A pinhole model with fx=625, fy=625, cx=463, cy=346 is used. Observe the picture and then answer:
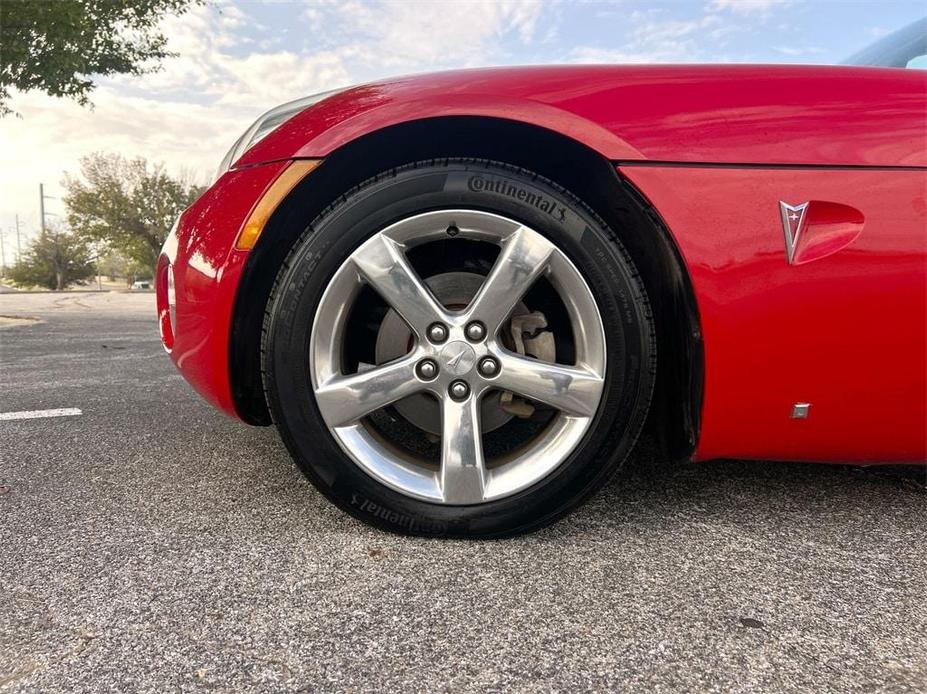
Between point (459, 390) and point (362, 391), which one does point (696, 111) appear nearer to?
point (459, 390)

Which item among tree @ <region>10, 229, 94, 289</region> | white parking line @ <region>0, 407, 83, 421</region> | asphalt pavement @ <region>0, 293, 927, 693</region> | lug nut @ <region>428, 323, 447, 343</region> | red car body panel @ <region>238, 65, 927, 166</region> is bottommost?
tree @ <region>10, 229, 94, 289</region>

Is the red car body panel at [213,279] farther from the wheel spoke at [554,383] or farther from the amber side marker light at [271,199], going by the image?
the wheel spoke at [554,383]

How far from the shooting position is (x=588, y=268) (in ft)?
4.42

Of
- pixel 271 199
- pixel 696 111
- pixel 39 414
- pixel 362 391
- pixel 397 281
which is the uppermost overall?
pixel 696 111

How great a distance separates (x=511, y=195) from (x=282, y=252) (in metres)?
0.54

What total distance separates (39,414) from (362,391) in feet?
6.04

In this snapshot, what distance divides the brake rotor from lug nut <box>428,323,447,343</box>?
0.18m

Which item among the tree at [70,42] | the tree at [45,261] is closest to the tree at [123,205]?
the tree at [45,261]

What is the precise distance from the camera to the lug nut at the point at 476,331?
4.49 feet

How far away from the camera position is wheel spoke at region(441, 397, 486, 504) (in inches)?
53.7

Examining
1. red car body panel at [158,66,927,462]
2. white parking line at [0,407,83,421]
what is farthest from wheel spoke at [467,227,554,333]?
white parking line at [0,407,83,421]

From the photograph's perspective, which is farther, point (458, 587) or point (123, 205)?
point (123, 205)

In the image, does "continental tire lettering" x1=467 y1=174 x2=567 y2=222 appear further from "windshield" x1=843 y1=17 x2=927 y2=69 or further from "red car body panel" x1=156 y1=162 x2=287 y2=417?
"windshield" x1=843 y1=17 x2=927 y2=69

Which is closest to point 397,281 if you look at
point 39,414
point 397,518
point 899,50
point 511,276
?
point 511,276
